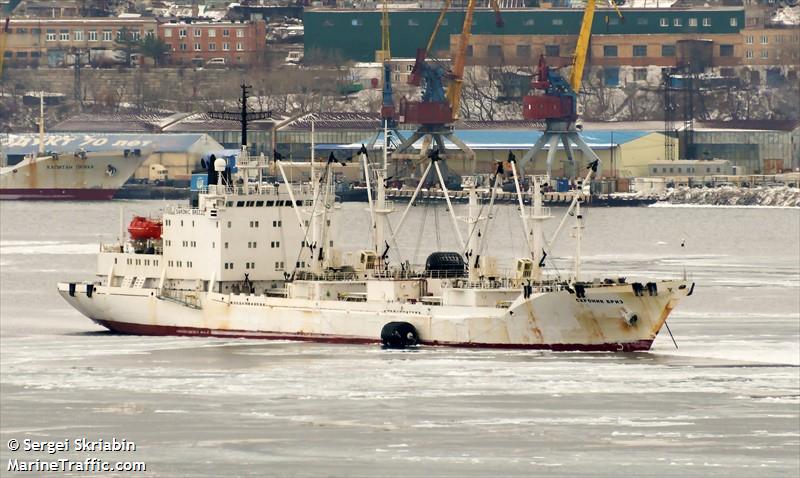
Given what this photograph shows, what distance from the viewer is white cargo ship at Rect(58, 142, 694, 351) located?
203 ft

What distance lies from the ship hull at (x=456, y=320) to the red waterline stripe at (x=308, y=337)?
3 centimetres

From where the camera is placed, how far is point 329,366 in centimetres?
5903

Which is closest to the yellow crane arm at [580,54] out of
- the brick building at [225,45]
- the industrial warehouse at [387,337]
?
the industrial warehouse at [387,337]

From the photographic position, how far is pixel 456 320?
2462 inches

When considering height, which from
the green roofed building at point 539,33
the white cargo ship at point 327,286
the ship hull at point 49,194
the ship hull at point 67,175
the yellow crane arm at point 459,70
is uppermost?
the green roofed building at point 539,33

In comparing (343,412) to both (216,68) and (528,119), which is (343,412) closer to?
(528,119)

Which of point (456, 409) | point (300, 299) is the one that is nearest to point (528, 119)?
point (300, 299)

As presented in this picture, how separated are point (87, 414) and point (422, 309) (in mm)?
14057

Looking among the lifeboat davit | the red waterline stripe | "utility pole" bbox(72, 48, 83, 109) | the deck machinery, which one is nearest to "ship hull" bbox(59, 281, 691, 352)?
the red waterline stripe

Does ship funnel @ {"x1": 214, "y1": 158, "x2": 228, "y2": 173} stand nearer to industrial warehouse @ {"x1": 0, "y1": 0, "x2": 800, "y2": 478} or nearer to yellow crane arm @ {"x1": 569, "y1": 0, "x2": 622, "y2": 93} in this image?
industrial warehouse @ {"x1": 0, "y1": 0, "x2": 800, "y2": 478}

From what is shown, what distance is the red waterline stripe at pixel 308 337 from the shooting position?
61.8 metres

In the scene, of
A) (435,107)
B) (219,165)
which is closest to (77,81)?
(435,107)

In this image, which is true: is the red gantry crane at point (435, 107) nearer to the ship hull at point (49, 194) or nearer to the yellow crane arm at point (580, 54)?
the yellow crane arm at point (580, 54)

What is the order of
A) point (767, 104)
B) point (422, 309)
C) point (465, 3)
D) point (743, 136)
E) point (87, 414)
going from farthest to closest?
point (465, 3) → point (767, 104) → point (743, 136) → point (422, 309) → point (87, 414)
